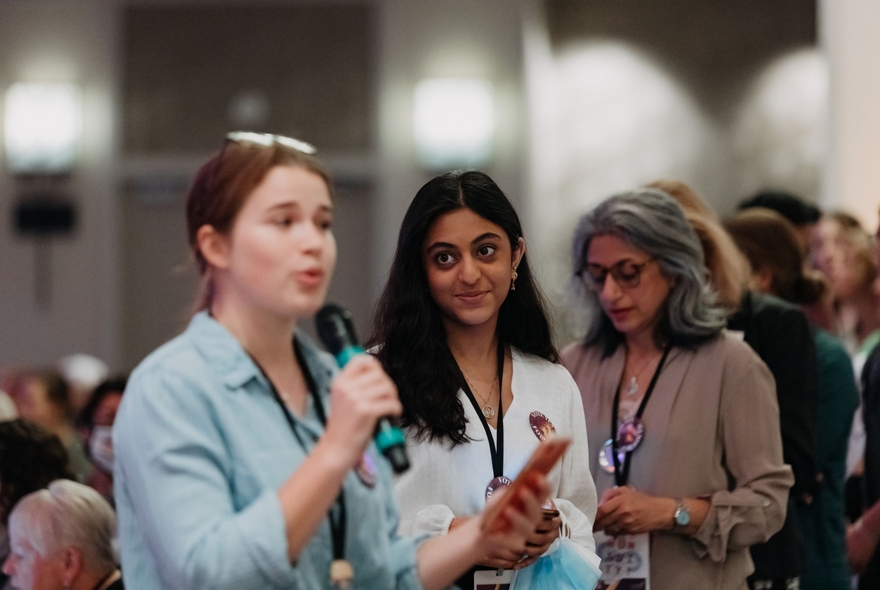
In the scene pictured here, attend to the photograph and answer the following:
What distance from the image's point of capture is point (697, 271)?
9.43 ft

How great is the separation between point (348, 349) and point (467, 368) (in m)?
0.87

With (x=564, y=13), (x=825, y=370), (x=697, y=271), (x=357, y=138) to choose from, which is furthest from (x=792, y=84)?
(x=697, y=271)

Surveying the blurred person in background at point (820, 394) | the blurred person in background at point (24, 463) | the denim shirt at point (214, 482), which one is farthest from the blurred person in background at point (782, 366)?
the blurred person in background at point (24, 463)

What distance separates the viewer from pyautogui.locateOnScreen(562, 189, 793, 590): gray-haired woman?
2.68 metres

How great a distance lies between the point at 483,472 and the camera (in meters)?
2.26

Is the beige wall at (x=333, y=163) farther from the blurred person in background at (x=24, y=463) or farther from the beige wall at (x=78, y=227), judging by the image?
the blurred person in background at (x=24, y=463)

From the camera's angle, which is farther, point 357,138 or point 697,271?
point 357,138

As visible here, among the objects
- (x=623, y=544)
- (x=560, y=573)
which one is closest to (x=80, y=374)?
(x=623, y=544)

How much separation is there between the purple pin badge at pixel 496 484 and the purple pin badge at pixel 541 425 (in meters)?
0.11

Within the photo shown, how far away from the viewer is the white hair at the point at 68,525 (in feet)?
9.20

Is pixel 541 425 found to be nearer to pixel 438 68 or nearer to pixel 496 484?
pixel 496 484

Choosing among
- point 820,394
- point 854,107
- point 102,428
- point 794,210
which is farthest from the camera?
point 854,107

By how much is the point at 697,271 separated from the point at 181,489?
5.75 ft

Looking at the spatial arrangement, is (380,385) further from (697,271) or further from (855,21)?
(855,21)
